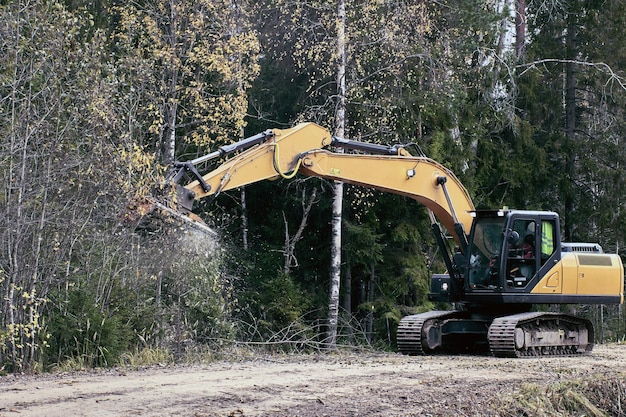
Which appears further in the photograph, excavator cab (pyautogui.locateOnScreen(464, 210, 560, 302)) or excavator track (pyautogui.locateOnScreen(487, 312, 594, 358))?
excavator cab (pyautogui.locateOnScreen(464, 210, 560, 302))

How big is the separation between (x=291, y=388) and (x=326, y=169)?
4455mm

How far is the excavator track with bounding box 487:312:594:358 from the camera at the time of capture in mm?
14117

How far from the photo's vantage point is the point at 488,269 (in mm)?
14969

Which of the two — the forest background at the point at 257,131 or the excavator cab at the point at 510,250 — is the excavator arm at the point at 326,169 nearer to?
the excavator cab at the point at 510,250

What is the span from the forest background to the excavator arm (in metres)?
1.07

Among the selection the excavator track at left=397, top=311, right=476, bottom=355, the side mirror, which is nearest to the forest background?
the excavator track at left=397, top=311, right=476, bottom=355

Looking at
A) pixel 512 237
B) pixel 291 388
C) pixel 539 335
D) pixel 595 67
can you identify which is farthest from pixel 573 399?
pixel 595 67

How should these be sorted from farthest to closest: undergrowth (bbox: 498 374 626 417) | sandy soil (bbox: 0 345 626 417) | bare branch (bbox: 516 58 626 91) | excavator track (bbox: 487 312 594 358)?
bare branch (bbox: 516 58 626 91)
excavator track (bbox: 487 312 594 358)
undergrowth (bbox: 498 374 626 417)
sandy soil (bbox: 0 345 626 417)

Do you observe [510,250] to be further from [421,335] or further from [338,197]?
[338,197]

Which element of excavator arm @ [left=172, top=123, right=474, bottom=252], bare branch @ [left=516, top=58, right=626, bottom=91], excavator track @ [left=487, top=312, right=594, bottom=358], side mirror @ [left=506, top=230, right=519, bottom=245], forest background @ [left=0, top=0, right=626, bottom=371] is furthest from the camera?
bare branch @ [left=516, top=58, right=626, bottom=91]

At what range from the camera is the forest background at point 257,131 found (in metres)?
13.0

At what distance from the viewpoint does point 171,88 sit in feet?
63.3

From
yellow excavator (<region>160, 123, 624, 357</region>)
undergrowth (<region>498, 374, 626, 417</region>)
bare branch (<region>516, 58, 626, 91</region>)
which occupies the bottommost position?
undergrowth (<region>498, 374, 626, 417</region>)

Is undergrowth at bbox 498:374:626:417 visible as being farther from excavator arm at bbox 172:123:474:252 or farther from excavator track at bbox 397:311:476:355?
excavator arm at bbox 172:123:474:252
